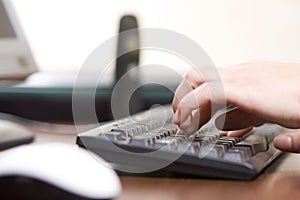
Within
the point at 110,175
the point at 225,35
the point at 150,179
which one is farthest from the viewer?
the point at 225,35

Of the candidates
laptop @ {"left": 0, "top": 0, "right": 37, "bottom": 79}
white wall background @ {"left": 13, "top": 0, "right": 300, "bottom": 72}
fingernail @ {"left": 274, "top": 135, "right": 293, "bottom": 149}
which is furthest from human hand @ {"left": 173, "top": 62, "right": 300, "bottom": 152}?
white wall background @ {"left": 13, "top": 0, "right": 300, "bottom": 72}

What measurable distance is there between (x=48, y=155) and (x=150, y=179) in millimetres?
147

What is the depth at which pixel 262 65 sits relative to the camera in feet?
2.24

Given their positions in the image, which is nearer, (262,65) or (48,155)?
(48,155)

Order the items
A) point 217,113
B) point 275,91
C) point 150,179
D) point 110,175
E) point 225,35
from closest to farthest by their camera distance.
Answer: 1. point 110,175
2. point 150,179
3. point 275,91
4. point 217,113
5. point 225,35

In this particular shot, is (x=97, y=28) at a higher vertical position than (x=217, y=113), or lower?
higher

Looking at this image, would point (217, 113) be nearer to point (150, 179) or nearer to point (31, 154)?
point (150, 179)

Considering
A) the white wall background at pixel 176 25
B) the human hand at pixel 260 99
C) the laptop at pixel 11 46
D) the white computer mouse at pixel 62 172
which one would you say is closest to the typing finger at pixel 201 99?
the human hand at pixel 260 99

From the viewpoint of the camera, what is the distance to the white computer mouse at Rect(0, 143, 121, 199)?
0.33 m

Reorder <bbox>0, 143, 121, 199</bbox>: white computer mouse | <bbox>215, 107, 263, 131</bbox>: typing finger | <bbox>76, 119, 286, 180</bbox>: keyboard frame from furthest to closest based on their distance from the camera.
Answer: <bbox>215, 107, 263, 131</bbox>: typing finger → <bbox>76, 119, 286, 180</bbox>: keyboard frame → <bbox>0, 143, 121, 199</bbox>: white computer mouse

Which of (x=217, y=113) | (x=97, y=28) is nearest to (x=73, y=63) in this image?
(x=97, y=28)

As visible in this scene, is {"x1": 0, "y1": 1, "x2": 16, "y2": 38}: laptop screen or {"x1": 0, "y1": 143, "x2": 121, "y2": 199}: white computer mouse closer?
{"x1": 0, "y1": 143, "x2": 121, "y2": 199}: white computer mouse

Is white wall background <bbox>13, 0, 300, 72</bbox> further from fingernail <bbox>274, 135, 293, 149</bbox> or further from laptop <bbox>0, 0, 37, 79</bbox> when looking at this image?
fingernail <bbox>274, 135, 293, 149</bbox>

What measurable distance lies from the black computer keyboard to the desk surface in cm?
1
